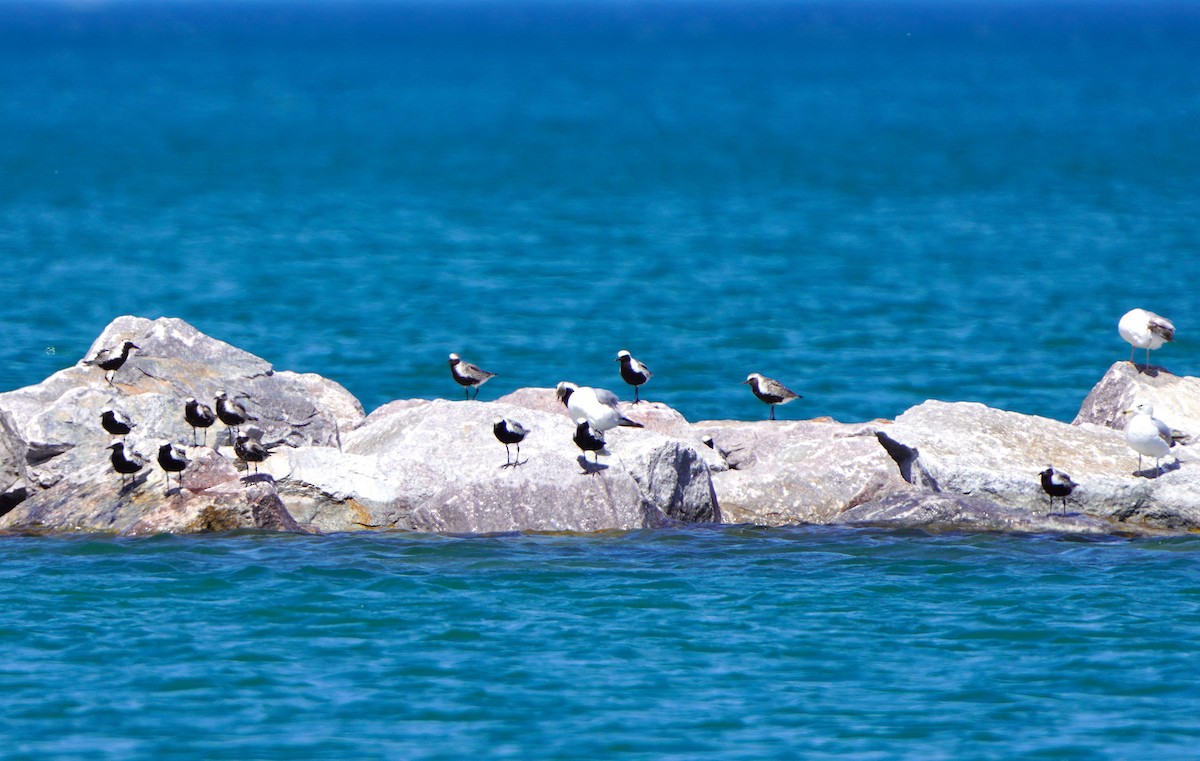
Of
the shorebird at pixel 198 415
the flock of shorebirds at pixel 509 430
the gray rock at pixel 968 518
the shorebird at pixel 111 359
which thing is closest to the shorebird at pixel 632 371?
the flock of shorebirds at pixel 509 430

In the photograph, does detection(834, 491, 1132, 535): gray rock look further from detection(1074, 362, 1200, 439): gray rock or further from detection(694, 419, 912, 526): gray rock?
detection(1074, 362, 1200, 439): gray rock

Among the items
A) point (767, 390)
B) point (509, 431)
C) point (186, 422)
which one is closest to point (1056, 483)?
point (767, 390)

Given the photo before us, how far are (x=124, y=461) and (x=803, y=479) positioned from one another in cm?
719

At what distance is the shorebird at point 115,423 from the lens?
18391 millimetres

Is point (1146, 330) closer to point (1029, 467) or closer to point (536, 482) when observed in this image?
point (1029, 467)

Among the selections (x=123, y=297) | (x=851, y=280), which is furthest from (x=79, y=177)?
(x=851, y=280)

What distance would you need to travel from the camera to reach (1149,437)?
18.6m

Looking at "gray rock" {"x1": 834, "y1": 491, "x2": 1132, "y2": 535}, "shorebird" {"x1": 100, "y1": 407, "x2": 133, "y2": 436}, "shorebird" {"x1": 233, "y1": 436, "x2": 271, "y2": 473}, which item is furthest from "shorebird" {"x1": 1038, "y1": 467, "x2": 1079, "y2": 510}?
"shorebird" {"x1": 100, "y1": 407, "x2": 133, "y2": 436}

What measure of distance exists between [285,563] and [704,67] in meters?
151

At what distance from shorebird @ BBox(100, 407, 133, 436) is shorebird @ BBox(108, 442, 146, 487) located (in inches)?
12.9

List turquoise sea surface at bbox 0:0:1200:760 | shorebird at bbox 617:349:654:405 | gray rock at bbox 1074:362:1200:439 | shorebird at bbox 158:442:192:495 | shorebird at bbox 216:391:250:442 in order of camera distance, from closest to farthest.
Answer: turquoise sea surface at bbox 0:0:1200:760, shorebird at bbox 158:442:192:495, shorebird at bbox 216:391:250:442, gray rock at bbox 1074:362:1200:439, shorebird at bbox 617:349:654:405

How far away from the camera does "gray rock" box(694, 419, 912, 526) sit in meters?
18.8

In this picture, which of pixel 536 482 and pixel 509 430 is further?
pixel 536 482

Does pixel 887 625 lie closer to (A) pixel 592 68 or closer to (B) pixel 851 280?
(B) pixel 851 280
